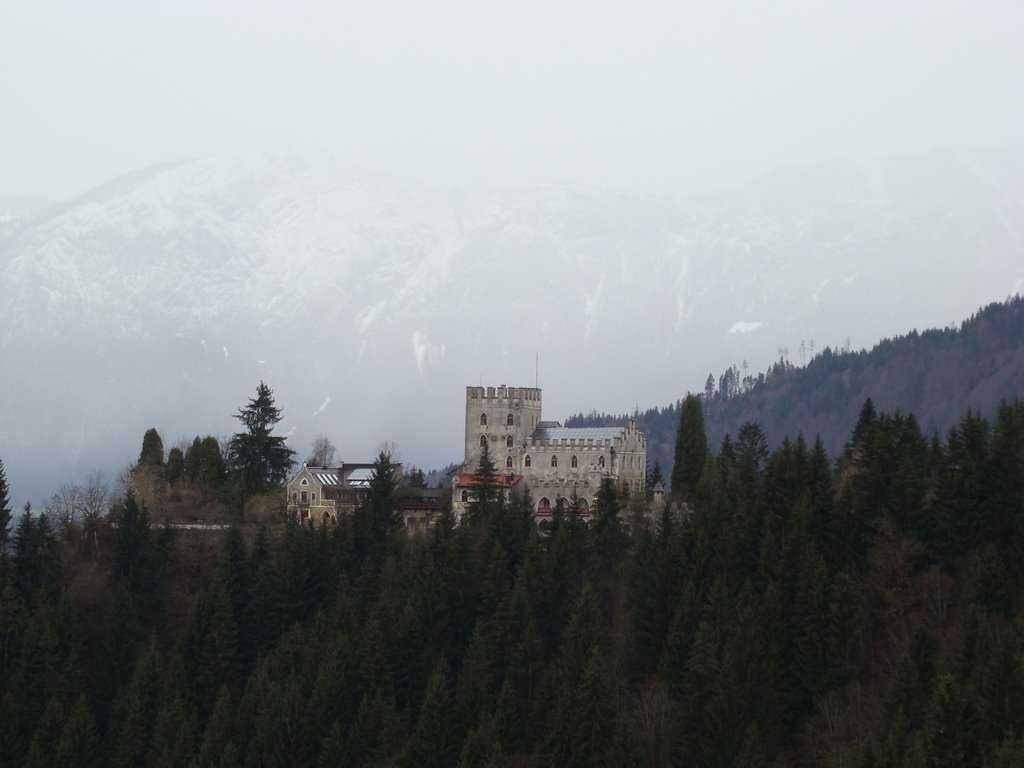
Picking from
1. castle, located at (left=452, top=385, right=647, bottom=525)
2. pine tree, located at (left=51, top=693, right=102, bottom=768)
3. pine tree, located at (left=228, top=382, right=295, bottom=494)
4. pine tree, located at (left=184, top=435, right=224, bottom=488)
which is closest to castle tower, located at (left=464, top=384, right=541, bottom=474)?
castle, located at (left=452, top=385, right=647, bottom=525)

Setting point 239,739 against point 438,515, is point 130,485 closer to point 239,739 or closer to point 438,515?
point 438,515

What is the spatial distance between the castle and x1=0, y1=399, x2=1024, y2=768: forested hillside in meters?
6.58

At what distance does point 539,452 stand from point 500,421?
14.3ft

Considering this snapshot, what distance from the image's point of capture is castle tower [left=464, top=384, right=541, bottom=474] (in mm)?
115438

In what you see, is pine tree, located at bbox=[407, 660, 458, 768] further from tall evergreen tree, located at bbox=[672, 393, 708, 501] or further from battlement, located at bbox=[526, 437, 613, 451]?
battlement, located at bbox=[526, 437, 613, 451]

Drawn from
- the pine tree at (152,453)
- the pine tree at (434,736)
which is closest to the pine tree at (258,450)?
the pine tree at (152,453)

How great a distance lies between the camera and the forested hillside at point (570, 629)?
7600 centimetres

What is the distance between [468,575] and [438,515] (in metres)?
12.8

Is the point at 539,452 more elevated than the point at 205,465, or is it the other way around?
the point at 539,452

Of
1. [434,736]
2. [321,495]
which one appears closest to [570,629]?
[434,736]

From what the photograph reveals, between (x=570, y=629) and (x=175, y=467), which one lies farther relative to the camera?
(x=175, y=467)

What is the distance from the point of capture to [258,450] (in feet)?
376

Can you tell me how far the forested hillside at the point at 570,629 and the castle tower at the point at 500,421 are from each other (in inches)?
381

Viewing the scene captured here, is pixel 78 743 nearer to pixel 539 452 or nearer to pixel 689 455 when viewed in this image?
pixel 539 452
